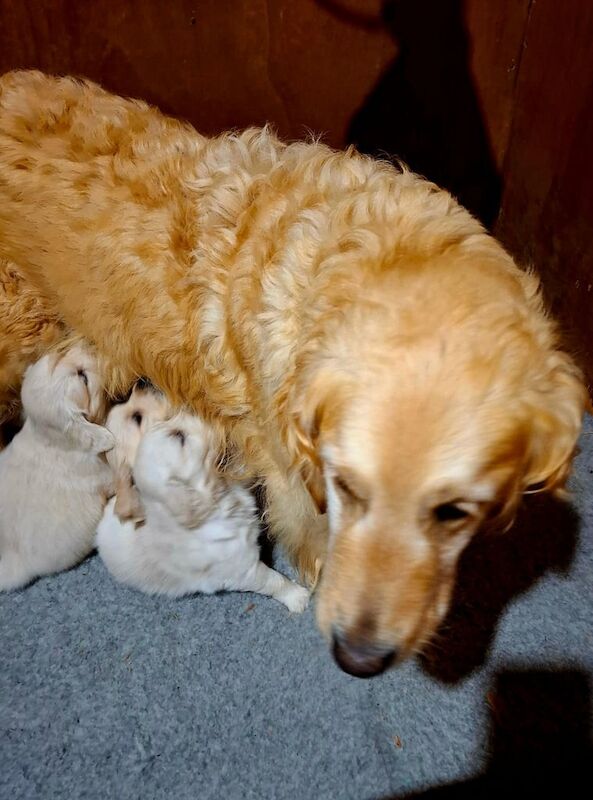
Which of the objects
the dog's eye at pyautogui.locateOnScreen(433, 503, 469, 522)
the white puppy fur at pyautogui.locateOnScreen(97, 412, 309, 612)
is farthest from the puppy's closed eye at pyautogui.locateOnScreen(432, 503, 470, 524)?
the white puppy fur at pyautogui.locateOnScreen(97, 412, 309, 612)

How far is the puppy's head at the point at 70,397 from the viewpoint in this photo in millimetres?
1458

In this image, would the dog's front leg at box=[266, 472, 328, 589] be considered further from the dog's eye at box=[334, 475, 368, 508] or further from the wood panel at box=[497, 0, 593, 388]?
the wood panel at box=[497, 0, 593, 388]

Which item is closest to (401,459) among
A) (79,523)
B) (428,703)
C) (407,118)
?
(428,703)

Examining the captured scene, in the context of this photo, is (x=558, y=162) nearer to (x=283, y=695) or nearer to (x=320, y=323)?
(x=320, y=323)

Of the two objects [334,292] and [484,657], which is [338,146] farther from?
[484,657]

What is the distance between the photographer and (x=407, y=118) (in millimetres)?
2039

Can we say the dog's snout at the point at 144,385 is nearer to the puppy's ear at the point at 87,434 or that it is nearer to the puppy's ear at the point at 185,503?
the puppy's ear at the point at 87,434

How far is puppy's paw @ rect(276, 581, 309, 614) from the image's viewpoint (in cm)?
159

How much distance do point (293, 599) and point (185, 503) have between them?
1.35 feet

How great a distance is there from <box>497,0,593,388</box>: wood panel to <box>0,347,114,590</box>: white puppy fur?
1.19 m

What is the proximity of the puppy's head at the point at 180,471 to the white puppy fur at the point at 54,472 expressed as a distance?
6.5 inches

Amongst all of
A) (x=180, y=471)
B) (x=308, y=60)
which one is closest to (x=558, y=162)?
(x=308, y=60)

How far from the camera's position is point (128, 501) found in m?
1.46

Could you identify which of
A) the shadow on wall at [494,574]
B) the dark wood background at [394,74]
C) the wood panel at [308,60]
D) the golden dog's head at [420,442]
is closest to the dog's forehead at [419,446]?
the golden dog's head at [420,442]
